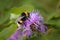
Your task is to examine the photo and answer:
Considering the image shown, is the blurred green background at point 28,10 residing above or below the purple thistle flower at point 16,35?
above

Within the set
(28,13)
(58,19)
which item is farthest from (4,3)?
(28,13)

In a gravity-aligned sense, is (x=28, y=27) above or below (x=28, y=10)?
below

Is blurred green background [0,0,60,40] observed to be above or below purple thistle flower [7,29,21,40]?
above

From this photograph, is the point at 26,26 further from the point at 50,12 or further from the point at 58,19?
the point at 50,12

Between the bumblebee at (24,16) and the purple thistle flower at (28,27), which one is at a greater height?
the bumblebee at (24,16)

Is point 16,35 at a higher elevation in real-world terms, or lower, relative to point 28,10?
lower

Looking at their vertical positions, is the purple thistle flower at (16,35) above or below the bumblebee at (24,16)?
below

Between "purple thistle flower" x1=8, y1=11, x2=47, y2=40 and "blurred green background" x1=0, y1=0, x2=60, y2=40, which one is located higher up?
"blurred green background" x1=0, y1=0, x2=60, y2=40

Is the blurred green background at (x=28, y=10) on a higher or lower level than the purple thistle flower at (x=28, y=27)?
higher
